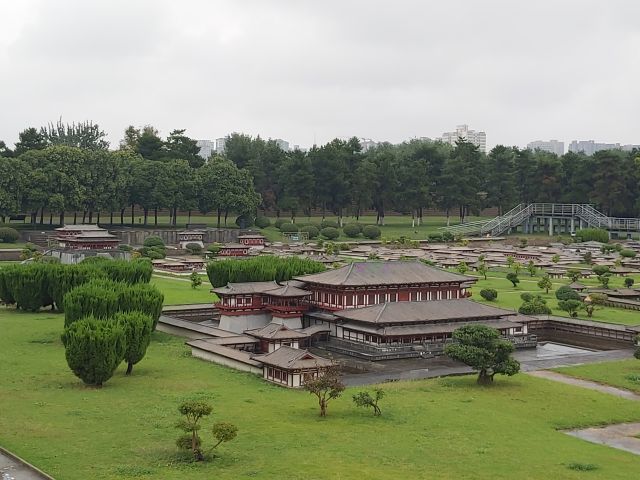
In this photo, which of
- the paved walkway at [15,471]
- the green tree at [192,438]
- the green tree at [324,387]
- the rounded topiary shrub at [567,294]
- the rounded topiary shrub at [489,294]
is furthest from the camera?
the rounded topiary shrub at [489,294]

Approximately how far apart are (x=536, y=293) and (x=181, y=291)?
3183cm

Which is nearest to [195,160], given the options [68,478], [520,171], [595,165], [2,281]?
[520,171]

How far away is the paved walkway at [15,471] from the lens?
2677 centimetres

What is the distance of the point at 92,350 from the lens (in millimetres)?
39812

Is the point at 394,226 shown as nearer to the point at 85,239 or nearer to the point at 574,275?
the point at 85,239

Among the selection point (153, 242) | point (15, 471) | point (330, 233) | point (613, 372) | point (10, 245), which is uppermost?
point (330, 233)

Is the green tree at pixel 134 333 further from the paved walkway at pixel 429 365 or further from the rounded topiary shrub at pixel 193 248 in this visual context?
the rounded topiary shrub at pixel 193 248

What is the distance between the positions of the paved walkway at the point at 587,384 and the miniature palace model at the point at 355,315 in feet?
22.5

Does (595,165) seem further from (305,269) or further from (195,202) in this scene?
(305,269)

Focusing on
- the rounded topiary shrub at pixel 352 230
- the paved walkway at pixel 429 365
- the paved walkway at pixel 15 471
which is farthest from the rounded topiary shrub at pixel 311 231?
the paved walkway at pixel 15 471

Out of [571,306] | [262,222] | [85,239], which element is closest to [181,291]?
[85,239]

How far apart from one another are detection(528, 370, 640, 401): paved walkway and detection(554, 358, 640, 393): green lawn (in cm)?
55

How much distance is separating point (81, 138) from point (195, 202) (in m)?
60.5

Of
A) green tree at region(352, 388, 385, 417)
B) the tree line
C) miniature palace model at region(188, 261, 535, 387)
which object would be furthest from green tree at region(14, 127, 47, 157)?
green tree at region(352, 388, 385, 417)
